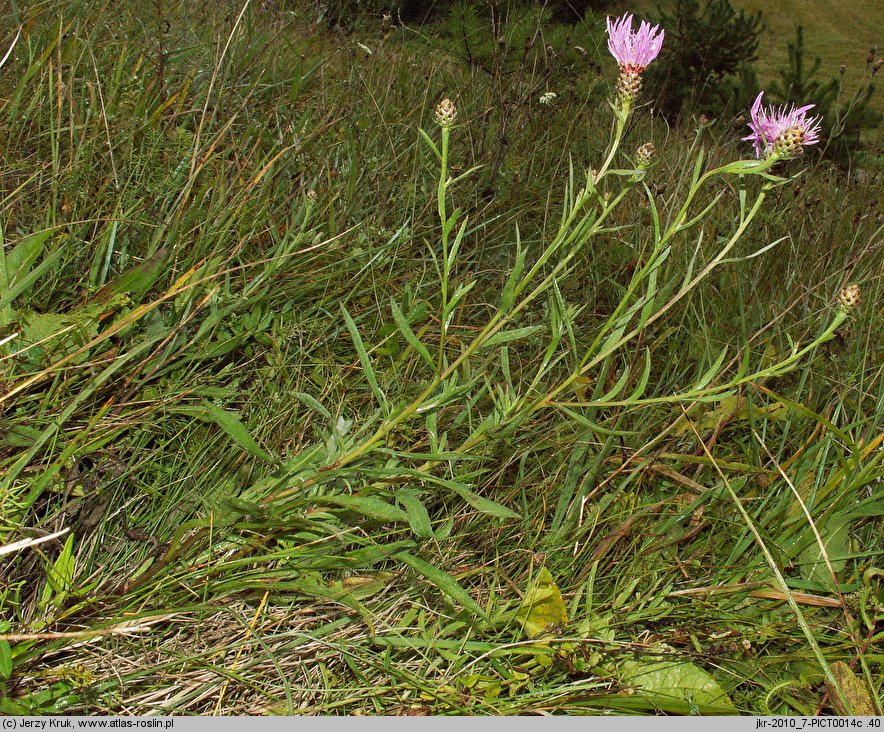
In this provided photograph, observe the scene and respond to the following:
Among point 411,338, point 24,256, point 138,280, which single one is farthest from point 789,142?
point 24,256

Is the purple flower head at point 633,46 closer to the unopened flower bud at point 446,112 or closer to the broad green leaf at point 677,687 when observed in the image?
the unopened flower bud at point 446,112

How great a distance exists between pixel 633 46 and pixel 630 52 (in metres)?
0.01

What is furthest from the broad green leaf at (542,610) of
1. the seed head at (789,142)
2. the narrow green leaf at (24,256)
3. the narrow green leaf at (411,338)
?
the narrow green leaf at (24,256)

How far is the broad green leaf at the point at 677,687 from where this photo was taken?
3.61 ft

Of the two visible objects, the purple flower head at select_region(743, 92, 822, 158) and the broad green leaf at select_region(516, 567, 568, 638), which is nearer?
the purple flower head at select_region(743, 92, 822, 158)

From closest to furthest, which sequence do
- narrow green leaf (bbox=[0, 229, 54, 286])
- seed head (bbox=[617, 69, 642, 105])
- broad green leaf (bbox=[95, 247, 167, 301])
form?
seed head (bbox=[617, 69, 642, 105]) < narrow green leaf (bbox=[0, 229, 54, 286]) < broad green leaf (bbox=[95, 247, 167, 301])

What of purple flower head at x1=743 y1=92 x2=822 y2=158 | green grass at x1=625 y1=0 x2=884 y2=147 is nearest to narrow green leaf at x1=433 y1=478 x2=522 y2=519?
purple flower head at x1=743 y1=92 x2=822 y2=158

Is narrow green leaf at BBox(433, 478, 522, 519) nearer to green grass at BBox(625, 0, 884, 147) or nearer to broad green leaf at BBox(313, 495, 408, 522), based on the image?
broad green leaf at BBox(313, 495, 408, 522)

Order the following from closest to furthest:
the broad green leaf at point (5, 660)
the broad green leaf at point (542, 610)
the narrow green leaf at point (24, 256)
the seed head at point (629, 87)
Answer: the broad green leaf at point (5, 660), the seed head at point (629, 87), the broad green leaf at point (542, 610), the narrow green leaf at point (24, 256)

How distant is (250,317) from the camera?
150 centimetres

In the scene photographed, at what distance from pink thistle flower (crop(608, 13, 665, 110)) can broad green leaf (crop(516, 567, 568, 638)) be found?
2.39 ft

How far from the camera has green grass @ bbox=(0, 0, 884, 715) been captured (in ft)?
3.59

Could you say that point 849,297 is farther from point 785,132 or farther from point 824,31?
point 824,31

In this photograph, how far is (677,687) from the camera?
112cm
